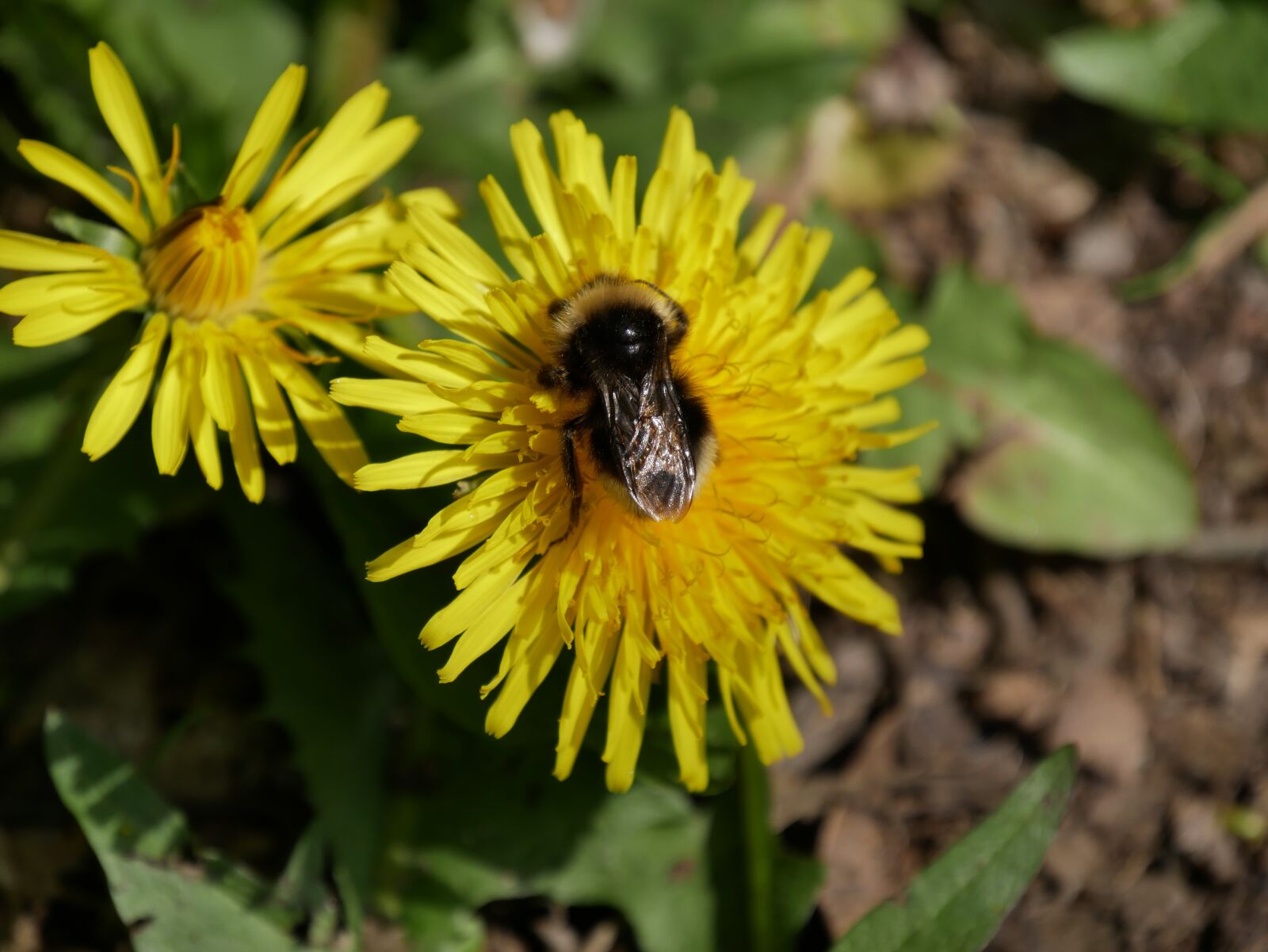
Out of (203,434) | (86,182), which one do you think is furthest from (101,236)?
(203,434)

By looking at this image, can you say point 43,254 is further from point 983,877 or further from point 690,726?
point 983,877

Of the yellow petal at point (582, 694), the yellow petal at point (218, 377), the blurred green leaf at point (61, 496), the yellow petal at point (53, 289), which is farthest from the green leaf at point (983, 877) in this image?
the yellow petal at point (53, 289)

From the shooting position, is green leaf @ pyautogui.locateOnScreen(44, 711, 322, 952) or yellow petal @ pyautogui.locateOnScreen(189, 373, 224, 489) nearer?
yellow petal @ pyautogui.locateOnScreen(189, 373, 224, 489)

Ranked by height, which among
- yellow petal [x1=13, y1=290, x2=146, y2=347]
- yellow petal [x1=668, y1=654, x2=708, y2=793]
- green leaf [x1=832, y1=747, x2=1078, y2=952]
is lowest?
green leaf [x1=832, y1=747, x2=1078, y2=952]

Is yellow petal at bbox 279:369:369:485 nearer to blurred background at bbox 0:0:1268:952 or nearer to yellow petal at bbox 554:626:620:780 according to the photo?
blurred background at bbox 0:0:1268:952

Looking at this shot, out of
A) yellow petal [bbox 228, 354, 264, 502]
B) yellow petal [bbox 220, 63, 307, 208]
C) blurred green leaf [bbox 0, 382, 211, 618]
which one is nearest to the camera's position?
yellow petal [bbox 228, 354, 264, 502]

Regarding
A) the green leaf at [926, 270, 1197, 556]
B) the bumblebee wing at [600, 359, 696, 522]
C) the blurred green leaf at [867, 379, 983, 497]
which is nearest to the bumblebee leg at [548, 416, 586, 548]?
the bumblebee wing at [600, 359, 696, 522]
